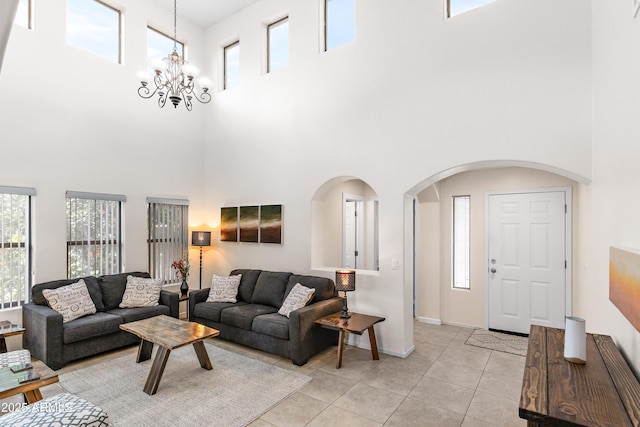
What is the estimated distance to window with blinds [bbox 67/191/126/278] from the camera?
185 inches

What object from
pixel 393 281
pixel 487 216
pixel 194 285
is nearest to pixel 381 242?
pixel 393 281

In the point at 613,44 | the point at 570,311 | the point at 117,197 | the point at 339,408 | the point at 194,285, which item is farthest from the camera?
the point at 194,285

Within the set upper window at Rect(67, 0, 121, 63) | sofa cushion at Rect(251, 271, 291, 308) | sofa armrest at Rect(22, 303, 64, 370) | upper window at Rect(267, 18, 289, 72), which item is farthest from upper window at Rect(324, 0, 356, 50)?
sofa armrest at Rect(22, 303, 64, 370)

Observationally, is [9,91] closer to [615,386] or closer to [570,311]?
[615,386]

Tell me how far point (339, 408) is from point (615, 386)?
6.44 ft

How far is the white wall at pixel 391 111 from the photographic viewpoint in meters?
3.25

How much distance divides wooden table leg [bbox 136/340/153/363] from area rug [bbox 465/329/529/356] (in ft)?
13.0

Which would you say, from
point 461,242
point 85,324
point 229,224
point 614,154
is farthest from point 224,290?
point 614,154

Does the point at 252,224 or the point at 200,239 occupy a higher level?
the point at 252,224

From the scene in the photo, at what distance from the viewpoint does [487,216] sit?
515cm

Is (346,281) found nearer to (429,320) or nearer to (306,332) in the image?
(306,332)

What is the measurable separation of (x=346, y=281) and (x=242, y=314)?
1.41 m

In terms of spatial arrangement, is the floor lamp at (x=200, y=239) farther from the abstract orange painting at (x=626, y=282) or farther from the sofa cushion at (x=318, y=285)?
the abstract orange painting at (x=626, y=282)

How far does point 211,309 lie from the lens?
4703 millimetres
